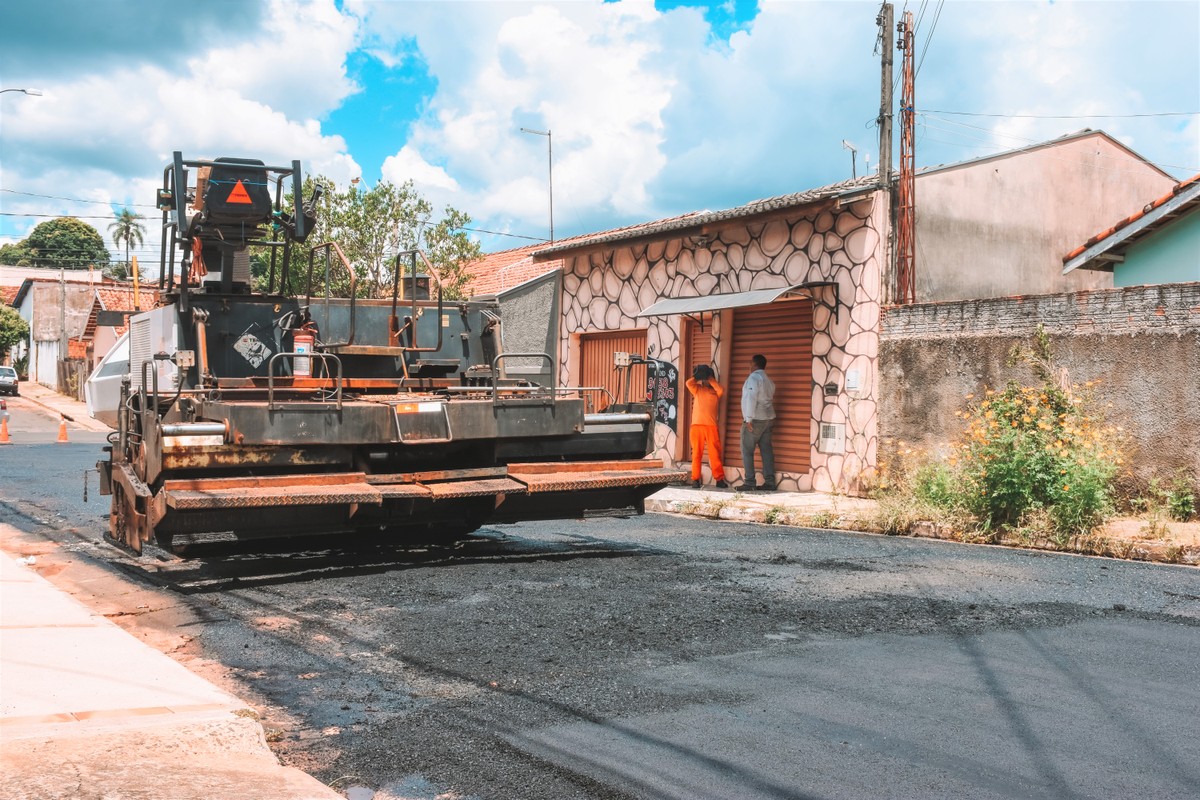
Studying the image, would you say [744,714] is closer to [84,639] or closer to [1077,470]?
[84,639]

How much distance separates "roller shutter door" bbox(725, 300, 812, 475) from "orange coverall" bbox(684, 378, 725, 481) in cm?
76

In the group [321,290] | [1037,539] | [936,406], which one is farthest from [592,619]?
[936,406]

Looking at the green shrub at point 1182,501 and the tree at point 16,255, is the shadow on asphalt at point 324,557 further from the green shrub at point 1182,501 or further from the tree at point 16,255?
the tree at point 16,255

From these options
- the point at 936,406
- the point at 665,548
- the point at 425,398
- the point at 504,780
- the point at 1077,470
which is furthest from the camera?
the point at 936,406

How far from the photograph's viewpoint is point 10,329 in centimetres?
6456

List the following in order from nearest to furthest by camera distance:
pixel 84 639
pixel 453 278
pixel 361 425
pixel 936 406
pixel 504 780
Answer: pixel 504 780, pixel 84 639, pixel 361 425, pixel 936 406, pixel 453 278

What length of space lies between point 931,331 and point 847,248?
179 cm

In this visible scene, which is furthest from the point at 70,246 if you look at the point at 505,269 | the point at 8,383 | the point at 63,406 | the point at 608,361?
the point at 608,361

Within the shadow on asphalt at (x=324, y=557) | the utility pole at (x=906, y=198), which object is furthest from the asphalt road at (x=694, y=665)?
the utility pole at (x=906, y=198)

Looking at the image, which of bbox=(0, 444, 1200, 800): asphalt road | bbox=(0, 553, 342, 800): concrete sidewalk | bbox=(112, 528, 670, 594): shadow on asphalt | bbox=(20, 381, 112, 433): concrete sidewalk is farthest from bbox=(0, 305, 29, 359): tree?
bbox=(0, 553, 342, 800): concrete sidewalk

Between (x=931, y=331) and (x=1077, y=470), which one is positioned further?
(x=931, y=331)

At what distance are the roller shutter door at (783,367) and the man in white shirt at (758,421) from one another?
318 mm

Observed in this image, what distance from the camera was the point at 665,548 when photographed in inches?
363

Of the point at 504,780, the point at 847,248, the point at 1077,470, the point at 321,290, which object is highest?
the point at 847,248
